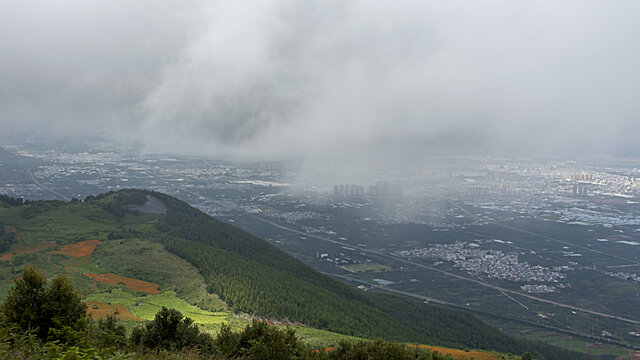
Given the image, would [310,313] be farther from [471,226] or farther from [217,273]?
[471,226]

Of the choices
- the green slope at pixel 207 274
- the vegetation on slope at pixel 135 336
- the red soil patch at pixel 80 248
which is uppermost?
the vegetation on slope at pixel 135 336

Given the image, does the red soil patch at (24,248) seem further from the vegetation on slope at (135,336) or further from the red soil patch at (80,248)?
the vegetation on slope at (135,336)

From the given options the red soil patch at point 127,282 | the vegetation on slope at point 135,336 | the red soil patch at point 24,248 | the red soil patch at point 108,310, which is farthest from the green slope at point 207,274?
the vegetation on slope at point 135,336

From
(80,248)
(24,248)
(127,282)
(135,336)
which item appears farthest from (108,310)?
(24,248)

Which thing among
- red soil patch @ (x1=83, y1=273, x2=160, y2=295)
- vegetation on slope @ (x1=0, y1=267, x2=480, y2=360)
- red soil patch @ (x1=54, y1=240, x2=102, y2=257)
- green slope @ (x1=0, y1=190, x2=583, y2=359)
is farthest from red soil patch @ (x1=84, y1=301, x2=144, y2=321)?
red soil patch @ (x1=54, y1=240, x2=102, y2=257)

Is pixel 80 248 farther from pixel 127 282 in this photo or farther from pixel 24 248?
pixel 127 282
